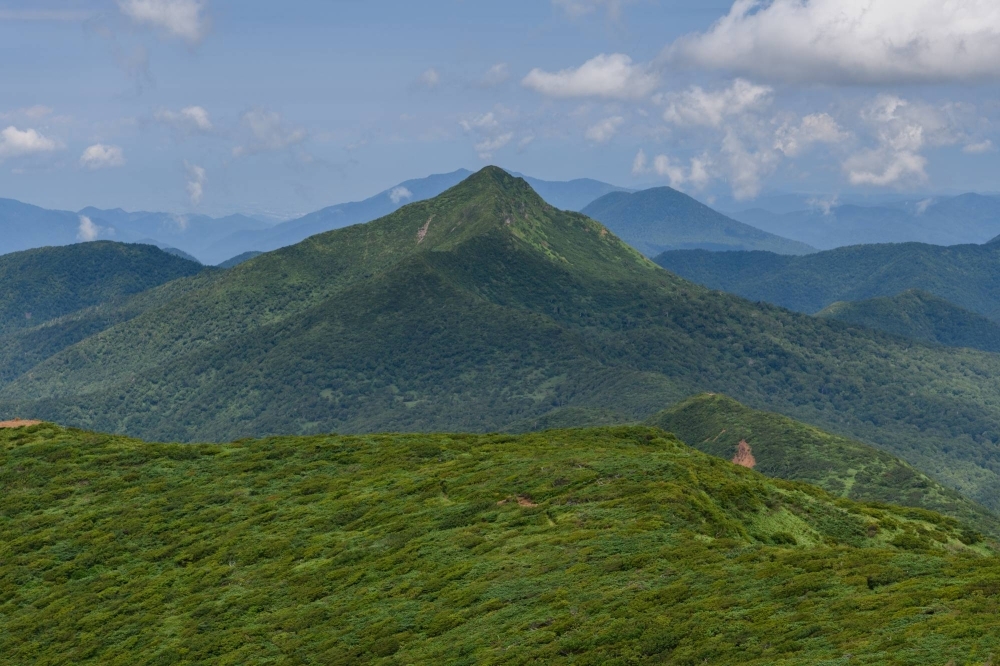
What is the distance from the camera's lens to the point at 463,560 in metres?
73.3

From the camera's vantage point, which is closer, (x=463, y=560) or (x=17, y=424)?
(x=463, y=560)

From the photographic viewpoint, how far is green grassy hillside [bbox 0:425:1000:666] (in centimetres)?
5431

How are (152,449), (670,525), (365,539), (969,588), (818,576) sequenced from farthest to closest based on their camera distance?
(152,449)
(365,539)
(670,525)
(818,576)
(969,588)

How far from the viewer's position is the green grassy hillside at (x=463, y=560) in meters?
54.3

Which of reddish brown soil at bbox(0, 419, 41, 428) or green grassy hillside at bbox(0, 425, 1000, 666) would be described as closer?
green grassy hillside at bbox(0, 425, 1000, 666)

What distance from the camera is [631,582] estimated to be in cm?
6331

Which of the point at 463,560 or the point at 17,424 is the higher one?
the point at 17,424

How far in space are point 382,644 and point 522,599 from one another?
8871 millimetres

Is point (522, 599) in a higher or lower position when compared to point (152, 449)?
lower

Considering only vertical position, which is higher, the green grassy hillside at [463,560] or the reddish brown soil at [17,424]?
the reddish brown soil at [17,424]

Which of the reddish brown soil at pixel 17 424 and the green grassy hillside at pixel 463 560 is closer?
the green grassy hillside at pixel 463 560

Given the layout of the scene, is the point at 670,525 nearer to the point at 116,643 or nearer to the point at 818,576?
the point at 818,576

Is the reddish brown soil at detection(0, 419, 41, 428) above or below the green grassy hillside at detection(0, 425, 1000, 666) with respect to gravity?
above

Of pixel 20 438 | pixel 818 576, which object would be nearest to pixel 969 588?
pixel 818 576
